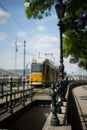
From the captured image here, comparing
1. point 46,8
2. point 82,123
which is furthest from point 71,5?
point 82,123

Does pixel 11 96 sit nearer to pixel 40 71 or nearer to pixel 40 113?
pixel 40 113

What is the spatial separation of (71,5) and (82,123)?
1301 centimetres

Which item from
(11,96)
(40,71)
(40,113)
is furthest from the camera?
(40,71)

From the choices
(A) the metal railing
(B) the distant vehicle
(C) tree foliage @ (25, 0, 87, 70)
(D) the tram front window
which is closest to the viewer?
(A) the metal railing

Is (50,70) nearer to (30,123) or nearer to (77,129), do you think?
(30,123)

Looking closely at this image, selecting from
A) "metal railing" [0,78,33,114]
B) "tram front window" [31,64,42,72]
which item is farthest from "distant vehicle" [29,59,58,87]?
"metal railing" [0,78,33,114]

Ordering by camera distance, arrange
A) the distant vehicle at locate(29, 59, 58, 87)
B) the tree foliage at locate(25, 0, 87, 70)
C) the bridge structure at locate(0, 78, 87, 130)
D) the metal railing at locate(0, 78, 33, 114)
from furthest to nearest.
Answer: the distant vehicle at locate(29, 59, 58, 87), the tree foliage at locate(25, 0, 87, 70), the metal railing at locate(0, 78, 33, 114), the bridge structure at locate(0, 78, 87, 130)

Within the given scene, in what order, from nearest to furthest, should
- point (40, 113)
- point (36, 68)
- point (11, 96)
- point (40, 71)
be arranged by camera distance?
point (11, 96) < point (40, 113) < point (40, 71) < point (36, 68)

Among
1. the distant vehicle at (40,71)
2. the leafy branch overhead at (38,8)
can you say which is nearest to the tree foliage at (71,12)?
the leafy branch overhead at (38,8)

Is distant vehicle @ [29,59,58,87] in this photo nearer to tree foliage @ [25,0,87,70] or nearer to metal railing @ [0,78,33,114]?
tree foliage @ [25,0,87,70]

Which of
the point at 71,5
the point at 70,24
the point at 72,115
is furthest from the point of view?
the point at 70,24

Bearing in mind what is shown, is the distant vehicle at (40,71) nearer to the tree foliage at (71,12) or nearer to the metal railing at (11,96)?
the tree foliage at (71,12)

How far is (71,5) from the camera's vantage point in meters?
24.0

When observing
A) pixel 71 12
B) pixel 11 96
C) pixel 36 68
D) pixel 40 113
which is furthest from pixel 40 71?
pixel 11 96
